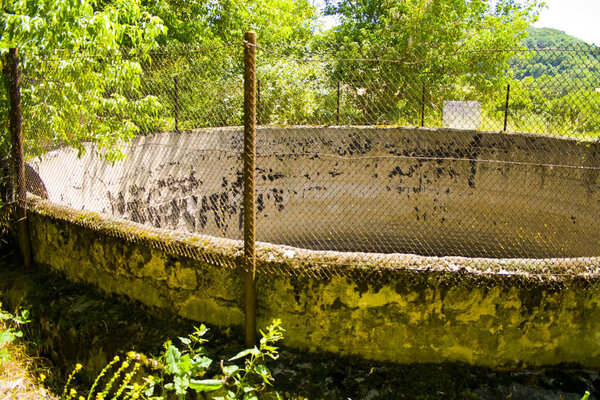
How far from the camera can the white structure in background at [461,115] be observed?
8727 millimetres

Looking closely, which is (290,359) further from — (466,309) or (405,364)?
(466,309)

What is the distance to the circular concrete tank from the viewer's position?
23.4 feet

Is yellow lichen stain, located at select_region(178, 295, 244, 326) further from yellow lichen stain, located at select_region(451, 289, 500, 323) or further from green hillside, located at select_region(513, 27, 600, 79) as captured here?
green hillside, located at select_region(513, 27, 600, 79)

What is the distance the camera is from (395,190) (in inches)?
328

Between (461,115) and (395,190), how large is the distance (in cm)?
196

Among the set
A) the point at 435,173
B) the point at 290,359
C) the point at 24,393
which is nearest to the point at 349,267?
the point at 290,359

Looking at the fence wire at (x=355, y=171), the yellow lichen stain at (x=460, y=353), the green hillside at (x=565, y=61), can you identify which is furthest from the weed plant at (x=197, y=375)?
the fence wire at (x=355, y=171)

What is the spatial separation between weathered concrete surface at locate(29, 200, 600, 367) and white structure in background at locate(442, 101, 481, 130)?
6278mm

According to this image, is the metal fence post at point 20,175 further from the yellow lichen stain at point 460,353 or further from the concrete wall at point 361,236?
the yellow lichen stain at point 460,353

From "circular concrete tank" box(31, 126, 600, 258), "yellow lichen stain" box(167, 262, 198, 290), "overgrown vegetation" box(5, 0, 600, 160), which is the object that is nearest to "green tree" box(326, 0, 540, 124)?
"overgrown vegetation" box(5, 0, 600, 160)

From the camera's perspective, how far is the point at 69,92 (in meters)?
4.63

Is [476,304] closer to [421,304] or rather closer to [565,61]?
[421,304]

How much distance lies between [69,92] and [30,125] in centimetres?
45

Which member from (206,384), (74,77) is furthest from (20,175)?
(206,384)
